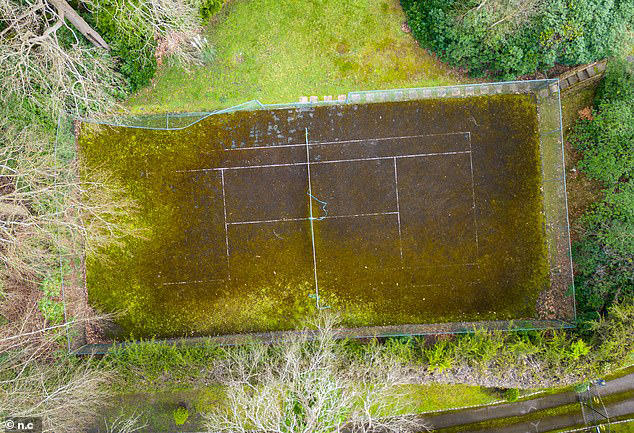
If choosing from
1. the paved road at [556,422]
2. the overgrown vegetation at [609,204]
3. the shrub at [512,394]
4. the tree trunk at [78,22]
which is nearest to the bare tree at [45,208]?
the tree trunk at [78,22]

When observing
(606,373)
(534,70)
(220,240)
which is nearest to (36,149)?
(220,240)

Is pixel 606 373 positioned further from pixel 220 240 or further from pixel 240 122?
pixel 240 122

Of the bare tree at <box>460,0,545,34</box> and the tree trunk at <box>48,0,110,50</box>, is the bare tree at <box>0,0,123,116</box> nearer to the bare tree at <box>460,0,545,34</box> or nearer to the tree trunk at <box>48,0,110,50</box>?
the tree trunk at <box>48,0,110,50</box>

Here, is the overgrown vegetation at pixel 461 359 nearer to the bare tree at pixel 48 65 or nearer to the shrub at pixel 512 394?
the shrub at pixel 512 394

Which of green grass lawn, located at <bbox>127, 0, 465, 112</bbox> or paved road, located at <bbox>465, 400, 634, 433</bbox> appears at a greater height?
green grass lawn, located at <bbox>127, 0, 465, 112</bbox>

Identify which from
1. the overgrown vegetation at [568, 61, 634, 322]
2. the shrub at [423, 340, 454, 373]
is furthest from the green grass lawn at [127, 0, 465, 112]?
the shrub at [423, 340, 454, 373]

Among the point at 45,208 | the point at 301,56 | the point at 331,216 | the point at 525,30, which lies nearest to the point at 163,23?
the point at 301,56
